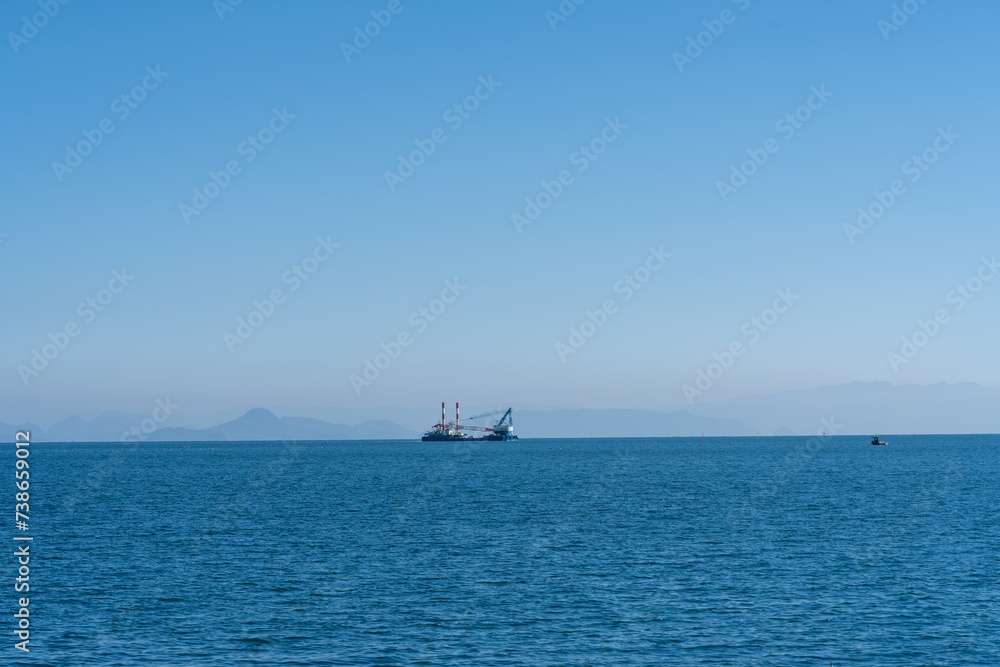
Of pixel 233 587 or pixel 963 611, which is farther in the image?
pixel 233 587

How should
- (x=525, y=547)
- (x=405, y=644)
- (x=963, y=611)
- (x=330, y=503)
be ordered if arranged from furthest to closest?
(x=330, y=503) < (x=525, y=547) < (x=963, y=611) < (x=405, y=644)

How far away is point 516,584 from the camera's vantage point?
59094 mm

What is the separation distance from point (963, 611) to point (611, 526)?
41.0m

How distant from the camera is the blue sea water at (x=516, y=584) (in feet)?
146

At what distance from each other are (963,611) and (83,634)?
50.8 m

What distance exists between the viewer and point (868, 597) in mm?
54656

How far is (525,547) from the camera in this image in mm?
74938

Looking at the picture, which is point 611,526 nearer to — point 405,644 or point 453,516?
point 453,516

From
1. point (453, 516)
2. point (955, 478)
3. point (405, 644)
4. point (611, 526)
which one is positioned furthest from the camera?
point (955, 478)

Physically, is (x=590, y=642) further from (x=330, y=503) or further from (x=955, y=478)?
(x=955, y=478)

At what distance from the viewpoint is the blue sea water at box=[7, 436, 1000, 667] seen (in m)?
44.5

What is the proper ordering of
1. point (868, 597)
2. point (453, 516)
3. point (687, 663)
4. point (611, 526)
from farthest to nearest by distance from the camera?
point (453, 516), point (611, 526), point (868, 597), point (687, 663)

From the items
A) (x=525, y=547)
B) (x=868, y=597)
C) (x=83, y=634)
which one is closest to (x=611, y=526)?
(x=525, y=547)

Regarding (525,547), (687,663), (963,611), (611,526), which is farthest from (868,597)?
(611,526)
